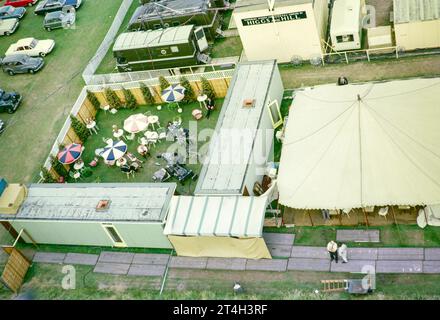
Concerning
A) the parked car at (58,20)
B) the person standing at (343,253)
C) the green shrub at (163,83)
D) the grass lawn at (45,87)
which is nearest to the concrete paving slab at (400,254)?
the person standing at (343,253)

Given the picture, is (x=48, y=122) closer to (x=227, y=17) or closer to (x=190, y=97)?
(x=190, y=97)

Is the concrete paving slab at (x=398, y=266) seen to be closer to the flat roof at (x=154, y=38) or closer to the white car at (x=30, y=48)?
the flat roof at (x=154, y=38)

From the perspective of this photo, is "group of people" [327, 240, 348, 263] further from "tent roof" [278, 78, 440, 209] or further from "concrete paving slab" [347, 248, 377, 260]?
"tent roof" [278, 78, 440, 209]

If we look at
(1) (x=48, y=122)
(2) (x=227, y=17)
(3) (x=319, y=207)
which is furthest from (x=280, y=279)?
(2) (x=227, y=17)

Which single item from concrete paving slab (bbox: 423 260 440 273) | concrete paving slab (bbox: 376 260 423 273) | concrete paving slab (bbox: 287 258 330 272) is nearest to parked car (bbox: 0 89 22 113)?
concrete paving slab (bbox: 287 258 330 272)

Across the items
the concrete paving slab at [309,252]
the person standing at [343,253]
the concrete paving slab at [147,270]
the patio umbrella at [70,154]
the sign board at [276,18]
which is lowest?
the concrete paving slab at [147,270]
